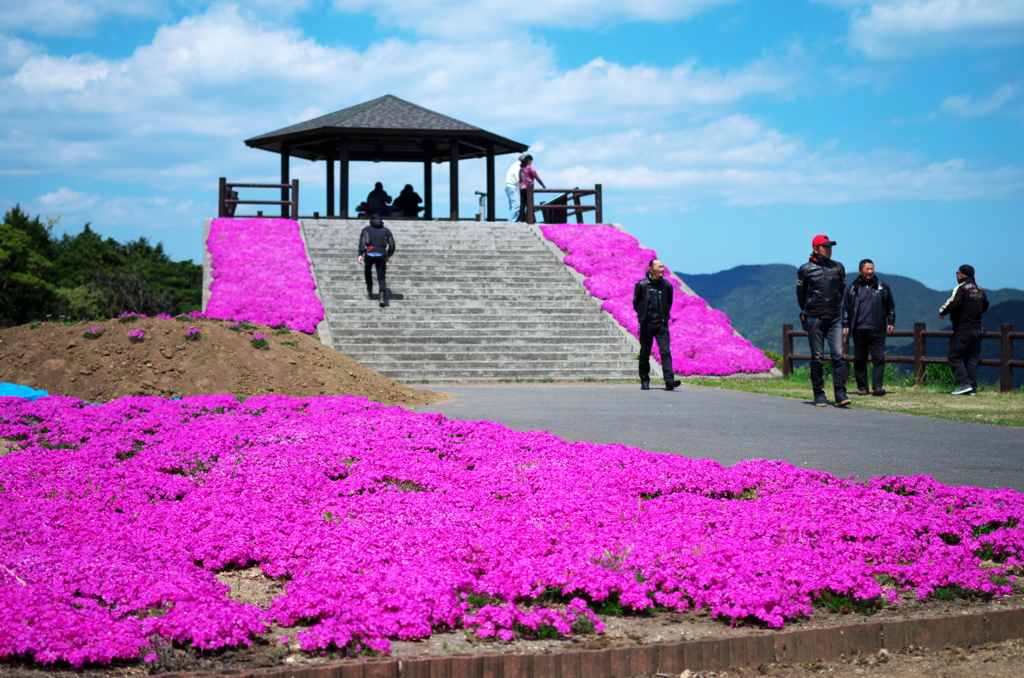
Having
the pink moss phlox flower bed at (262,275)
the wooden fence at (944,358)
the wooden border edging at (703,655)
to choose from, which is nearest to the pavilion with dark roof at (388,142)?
the pink moss phlox flower bed at (262,275)

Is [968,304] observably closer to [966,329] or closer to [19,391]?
[966,329]

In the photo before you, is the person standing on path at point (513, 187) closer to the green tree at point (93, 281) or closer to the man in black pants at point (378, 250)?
the man in black pants at point (378, 250)

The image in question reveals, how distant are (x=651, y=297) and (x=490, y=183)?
830 inches

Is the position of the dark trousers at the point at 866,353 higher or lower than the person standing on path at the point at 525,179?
lower

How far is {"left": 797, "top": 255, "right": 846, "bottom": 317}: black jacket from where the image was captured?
12.0 m

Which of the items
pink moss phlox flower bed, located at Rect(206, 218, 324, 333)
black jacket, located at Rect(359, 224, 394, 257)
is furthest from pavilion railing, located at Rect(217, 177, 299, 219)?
black jacket, located at Rect(359, 224, 394, 257)

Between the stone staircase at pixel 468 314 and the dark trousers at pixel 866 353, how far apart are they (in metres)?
4.67

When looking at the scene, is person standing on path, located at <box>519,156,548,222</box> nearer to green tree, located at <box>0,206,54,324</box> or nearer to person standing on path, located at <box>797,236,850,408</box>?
person standing on path, located at <box>797,236,850,408</box>

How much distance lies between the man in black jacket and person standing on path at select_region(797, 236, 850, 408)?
2.38 meters

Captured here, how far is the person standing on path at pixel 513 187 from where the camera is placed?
3042 cm

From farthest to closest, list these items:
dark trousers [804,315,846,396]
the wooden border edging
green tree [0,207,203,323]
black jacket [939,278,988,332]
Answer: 1. green tree [0,207,203,323]
2. black jacket [939,278,988,332]
3. dark trousers [804,315,846,396]
4. the wooden border edging

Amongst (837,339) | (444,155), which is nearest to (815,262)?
(837,339)

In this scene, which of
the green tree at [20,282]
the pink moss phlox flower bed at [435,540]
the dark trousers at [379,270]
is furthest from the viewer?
the green tree at [20,282]

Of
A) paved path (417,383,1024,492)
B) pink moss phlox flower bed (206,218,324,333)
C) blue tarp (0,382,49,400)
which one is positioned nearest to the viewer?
paved path (417,383,1024,492)
